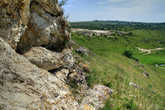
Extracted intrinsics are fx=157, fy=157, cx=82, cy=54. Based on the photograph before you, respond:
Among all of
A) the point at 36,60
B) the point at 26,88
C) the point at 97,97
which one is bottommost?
the point at 97,97

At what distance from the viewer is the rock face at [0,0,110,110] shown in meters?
4.40

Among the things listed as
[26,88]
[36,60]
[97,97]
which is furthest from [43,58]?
[97,97]

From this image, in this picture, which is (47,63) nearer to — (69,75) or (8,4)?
(69,75)

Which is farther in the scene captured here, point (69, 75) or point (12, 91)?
point (69, 75)

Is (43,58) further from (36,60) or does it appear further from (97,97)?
(97,97)

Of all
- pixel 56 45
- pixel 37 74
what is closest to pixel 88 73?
pixel 56 45

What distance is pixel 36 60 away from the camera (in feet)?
22.5

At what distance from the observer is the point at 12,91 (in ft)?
14.1

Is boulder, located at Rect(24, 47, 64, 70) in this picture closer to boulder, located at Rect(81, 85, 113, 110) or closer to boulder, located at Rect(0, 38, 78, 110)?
boulder, located at Rect(0, 38, 78, 110)

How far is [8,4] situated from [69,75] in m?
4.92

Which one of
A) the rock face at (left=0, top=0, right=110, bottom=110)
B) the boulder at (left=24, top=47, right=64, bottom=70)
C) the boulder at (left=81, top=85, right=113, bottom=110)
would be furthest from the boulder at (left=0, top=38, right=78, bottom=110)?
the boulder at (left=81, top=85, right=113, bottom=110)

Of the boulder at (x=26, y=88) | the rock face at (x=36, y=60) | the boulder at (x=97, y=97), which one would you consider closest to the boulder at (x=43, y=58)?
the rock face at (x=36, y=60)

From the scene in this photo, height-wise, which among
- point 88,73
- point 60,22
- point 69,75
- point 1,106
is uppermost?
point 60,22

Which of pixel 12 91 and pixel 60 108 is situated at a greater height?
pixel 12 91
